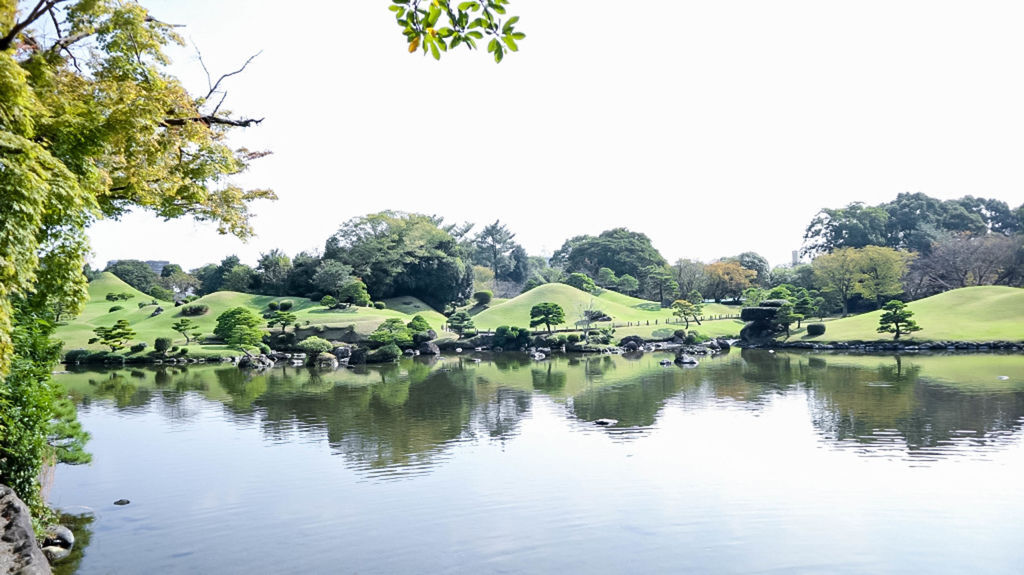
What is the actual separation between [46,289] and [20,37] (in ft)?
9.33

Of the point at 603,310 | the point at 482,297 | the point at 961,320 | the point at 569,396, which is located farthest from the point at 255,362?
the point at 961,320

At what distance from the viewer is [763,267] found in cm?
7388

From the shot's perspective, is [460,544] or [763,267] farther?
[763,267]

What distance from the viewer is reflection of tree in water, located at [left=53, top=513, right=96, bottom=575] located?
7418 millimetres

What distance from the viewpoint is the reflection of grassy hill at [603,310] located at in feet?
166

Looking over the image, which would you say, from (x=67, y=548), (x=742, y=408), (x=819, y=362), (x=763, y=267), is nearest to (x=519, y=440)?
(x=742, y=408)

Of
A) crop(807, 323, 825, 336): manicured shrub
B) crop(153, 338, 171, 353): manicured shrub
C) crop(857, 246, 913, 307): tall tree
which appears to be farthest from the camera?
crop(857, 246, 913, 307): tall tree

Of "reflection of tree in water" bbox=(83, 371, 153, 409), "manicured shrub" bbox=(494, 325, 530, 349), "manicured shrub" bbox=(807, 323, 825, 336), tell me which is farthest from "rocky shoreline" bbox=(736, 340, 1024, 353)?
"reflection of tree in water" bbox=(83, 371, 153, 409)

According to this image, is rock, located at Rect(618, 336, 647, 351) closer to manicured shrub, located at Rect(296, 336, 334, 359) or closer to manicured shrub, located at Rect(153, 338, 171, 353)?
manicured shrub, located at Rect(296, 336, 334, 359)

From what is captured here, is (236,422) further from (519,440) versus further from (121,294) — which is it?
(121,294)

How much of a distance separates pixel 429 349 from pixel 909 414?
29127 millimetres

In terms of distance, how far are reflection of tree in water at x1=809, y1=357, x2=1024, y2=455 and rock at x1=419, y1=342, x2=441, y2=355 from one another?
23.6m

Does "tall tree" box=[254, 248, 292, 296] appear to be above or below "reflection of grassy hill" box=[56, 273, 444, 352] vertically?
above

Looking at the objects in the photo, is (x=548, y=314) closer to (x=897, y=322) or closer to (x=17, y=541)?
(x=897, y=322)
